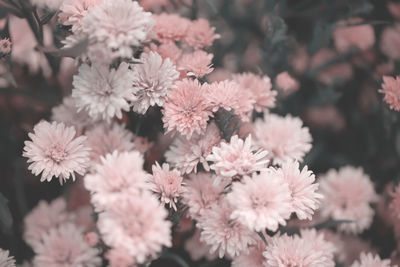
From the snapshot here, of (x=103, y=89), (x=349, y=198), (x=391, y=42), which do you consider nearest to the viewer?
(x=103, y=89)

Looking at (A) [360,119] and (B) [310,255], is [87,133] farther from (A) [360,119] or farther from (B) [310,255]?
(A) [360,119]

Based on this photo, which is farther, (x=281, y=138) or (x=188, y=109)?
(x=281, y=138)

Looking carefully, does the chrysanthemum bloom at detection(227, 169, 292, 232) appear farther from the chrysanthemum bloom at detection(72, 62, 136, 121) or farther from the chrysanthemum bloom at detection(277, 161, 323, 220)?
the chrysanthemum bloom at detection(72, 62, 136, 121)

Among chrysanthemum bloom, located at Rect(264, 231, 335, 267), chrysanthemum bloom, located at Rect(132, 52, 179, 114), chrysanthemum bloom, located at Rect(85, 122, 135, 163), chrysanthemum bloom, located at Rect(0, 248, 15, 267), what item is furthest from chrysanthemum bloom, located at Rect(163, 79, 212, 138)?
chrysanthemum bloom, located at Rect(0, 248, 15, 267)

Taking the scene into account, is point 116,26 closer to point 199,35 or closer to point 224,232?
point 199,35

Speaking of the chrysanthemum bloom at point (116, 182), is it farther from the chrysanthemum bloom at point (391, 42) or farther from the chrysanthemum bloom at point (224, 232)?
the chrysanthemum bloom at point (391, 42)

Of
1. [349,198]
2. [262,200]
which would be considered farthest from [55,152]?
[349,198]
